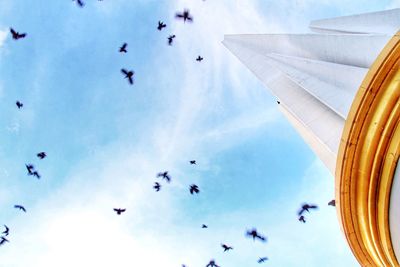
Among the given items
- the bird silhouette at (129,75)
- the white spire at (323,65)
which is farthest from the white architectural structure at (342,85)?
the bird silhouette at (129,75)

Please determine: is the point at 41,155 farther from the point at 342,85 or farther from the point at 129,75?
the point at 342,85

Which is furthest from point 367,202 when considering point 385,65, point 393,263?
point 385,65

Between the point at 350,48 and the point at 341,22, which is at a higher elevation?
the point at 341,22

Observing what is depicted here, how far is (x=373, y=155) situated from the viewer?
9.66m

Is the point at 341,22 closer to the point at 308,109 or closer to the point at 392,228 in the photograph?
the point at 308,109

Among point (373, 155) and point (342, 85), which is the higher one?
point (342, 85)

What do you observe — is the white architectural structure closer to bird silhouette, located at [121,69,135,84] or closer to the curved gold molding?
the curved gold molding

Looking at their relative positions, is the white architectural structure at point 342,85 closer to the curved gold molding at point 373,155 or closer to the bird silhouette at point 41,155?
the curved gold molding at point 373,155

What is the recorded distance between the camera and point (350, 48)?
1569 centimetres

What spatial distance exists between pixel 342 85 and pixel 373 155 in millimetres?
5468

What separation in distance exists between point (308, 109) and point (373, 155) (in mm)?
7979

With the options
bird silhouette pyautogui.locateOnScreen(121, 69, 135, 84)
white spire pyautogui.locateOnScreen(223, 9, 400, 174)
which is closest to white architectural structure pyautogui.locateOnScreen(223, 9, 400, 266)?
white spire pyautogui.locateOnScreen(223, 9, 400, 174)

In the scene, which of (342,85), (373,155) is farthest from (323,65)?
(373,155)

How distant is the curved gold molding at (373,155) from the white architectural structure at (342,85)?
3 cm
